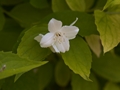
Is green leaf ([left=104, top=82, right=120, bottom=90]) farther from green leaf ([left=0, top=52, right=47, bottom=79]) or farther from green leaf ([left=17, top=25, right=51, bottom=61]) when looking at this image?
green leaf ([left=0, top=52, right=47, bottom=79])

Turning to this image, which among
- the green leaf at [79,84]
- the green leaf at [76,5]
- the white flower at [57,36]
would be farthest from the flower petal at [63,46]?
the green leaf at [79,84]

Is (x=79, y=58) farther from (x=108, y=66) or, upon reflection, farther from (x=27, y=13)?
(x=108, y=66)

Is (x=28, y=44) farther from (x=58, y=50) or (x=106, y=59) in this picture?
(x=106, y=59)

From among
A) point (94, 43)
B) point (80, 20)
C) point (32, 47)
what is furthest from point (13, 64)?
point (94, 43)

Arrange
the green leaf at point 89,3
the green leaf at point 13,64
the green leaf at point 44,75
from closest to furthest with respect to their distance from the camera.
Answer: the green leaf at point 13,64 → the green leaf at point 89,3 → the green leaf at point 44,75

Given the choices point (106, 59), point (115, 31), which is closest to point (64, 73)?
point (106, 59)

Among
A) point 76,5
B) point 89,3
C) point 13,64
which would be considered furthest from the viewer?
point 89,3

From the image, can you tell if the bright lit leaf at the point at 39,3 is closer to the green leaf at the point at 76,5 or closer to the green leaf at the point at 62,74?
the green leaf at the point at 76,5
